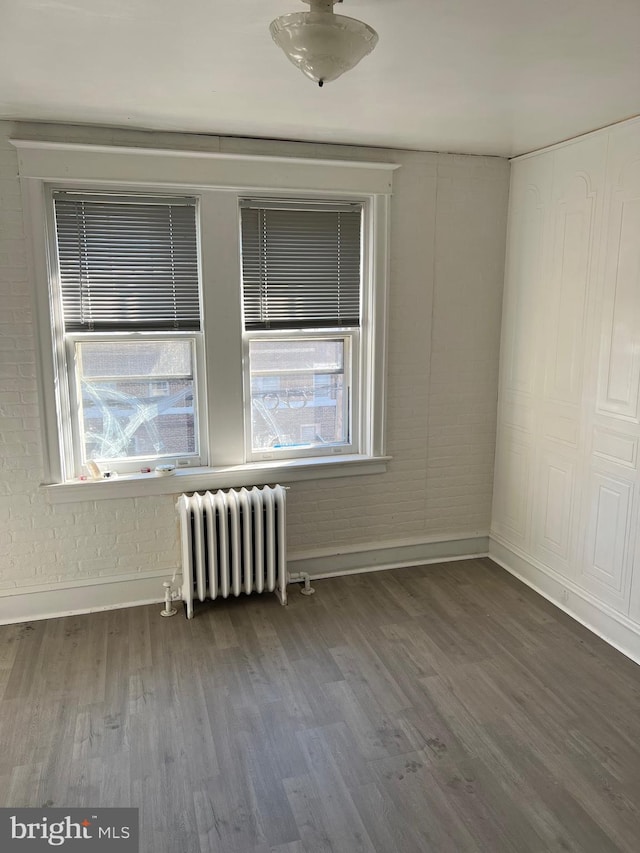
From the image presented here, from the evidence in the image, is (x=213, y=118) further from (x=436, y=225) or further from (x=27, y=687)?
(x=27, y=687)

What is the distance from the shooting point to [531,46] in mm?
2150

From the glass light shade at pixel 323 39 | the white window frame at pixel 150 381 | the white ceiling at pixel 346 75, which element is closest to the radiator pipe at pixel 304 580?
the white window frame at pixel 150 381

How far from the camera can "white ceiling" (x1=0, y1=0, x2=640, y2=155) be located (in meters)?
1.92

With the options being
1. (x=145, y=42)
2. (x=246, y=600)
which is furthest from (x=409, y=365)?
(x=145, y=42)

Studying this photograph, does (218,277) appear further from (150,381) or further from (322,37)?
(322,37)

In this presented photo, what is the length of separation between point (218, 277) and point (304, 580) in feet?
6.24

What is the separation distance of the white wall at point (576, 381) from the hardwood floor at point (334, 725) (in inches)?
13.0

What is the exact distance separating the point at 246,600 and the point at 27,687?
4.11 feet

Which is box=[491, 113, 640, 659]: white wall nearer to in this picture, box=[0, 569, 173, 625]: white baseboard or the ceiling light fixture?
the ceiling light fixture

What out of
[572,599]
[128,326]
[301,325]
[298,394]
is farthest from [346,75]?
[572,599]

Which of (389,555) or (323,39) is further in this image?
(389,555)

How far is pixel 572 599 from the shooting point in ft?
11.8

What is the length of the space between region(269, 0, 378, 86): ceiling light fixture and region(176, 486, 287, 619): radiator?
2.28 m

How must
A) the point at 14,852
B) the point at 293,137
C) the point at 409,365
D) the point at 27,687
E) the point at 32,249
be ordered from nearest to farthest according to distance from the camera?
the point at 14,852 → the point at 27,687 → the point at 32,249 → the point at 293,137 → the point at 409,365
